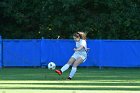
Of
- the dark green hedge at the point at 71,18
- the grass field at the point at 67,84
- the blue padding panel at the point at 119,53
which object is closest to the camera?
the grass field at the point at 67,84

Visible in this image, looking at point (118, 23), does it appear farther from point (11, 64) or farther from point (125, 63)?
point (11, 64)

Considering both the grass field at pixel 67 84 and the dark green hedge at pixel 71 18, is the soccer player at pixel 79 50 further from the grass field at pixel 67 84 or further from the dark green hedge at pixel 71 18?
the dark green hedge at pixel 71 18

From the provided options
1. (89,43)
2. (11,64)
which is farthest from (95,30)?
(11,64)

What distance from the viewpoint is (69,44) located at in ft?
102

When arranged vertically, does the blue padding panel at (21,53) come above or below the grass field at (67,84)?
below

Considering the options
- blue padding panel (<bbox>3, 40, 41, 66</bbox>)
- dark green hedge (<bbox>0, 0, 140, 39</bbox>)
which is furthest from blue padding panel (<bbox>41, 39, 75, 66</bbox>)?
dark green hedge (<bbox>0, 0, 140, 39</bbox>)

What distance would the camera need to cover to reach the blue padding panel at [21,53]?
3095 cm

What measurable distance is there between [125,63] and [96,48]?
1.73 meters

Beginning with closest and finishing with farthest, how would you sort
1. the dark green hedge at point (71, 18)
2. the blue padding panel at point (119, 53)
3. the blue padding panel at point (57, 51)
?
the blue padding panel at point (119, 53)
the blue padding panel at point (57, 51)
the dark green hedge at point (71, 18)

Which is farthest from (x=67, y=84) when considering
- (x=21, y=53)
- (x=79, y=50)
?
(x=21, y=53)

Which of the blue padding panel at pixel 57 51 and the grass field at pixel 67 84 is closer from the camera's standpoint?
the grass field at pixel 67 84

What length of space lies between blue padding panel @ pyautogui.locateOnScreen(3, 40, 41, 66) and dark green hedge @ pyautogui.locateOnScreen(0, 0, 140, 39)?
4.13 metres

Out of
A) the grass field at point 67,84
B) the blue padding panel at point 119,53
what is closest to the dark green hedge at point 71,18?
the blue padding panel at point 119,53

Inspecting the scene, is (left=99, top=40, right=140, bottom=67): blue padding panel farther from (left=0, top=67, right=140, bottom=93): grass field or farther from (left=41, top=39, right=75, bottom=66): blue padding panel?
(left=0, top=67, right=140, bottom=93): grass field
